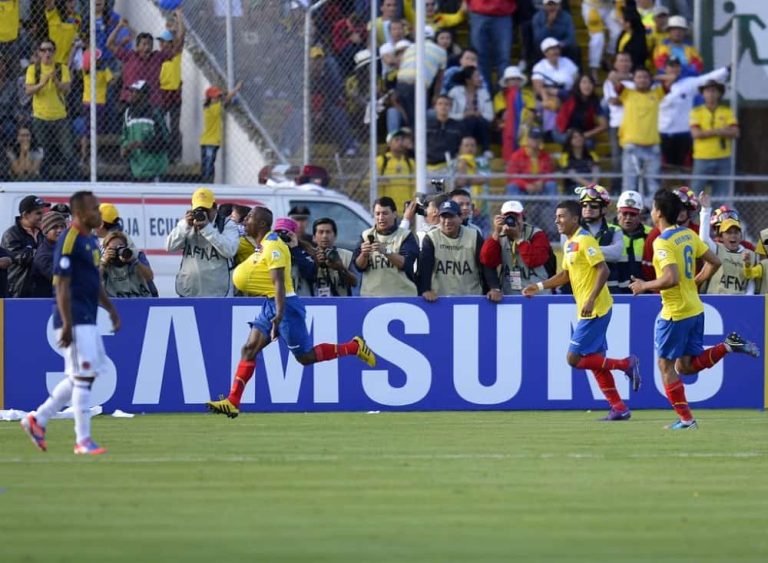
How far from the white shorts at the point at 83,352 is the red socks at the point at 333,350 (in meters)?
3.87

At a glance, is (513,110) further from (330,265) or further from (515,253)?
(330,265)

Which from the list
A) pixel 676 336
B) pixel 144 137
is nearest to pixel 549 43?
pixel 144 137

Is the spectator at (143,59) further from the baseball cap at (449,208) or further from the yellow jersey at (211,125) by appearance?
the baseball cap at (449,208)

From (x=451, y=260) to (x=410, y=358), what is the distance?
1.11 meters

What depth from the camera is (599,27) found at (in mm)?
24641

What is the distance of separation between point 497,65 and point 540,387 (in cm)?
816

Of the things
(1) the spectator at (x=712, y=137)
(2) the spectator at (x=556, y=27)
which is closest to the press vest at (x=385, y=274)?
(1) the spectator at (x=712, y=137)

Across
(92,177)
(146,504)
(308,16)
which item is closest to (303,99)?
(308,16)

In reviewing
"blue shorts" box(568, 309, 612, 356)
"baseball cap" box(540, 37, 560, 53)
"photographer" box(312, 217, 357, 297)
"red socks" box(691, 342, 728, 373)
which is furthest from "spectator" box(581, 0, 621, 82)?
"red socks" box(691, 342, 728, 373)

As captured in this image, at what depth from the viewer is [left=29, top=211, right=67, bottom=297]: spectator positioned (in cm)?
1588

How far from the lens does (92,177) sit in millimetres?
20141

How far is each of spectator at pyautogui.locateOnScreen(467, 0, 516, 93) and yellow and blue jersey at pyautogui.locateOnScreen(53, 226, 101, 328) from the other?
12598 mm

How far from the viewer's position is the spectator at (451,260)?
16781mm

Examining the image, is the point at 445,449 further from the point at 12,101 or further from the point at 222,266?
the point at 12,101
